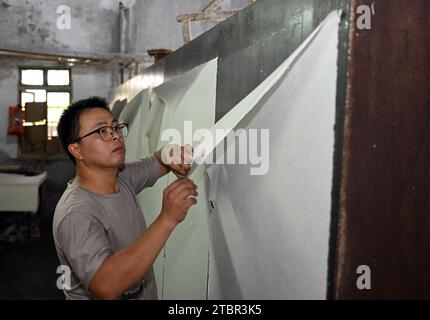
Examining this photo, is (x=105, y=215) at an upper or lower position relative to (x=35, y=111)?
lower

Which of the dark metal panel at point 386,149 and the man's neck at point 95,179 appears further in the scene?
the man's neck at point 95,179

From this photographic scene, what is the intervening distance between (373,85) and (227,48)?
102 centimetres

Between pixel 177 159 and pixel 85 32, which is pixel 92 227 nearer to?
pixel 177 159

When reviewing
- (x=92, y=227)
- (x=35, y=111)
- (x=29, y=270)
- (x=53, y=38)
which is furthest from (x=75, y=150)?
(x=53, y=38)

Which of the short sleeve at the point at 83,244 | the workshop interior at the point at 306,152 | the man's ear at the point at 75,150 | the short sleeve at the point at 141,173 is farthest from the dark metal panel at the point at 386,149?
the short sleeve at the point at 141,173

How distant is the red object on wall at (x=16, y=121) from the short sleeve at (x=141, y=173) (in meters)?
7.51

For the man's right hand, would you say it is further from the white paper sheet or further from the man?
the white paper sheet

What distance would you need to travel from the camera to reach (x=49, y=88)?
9.27 meters

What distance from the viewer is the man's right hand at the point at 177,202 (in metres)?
1.57

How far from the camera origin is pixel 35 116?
8734 millimetres

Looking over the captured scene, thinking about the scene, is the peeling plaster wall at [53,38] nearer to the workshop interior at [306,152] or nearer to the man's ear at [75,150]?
the workshop interior at [306,152]

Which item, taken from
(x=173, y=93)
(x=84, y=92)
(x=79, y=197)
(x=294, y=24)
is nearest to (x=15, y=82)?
(x=84, y=92)

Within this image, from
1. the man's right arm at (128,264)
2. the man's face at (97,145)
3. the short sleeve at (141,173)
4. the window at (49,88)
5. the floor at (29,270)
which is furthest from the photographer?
the window at (49,88)

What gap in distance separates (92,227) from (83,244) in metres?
0.09
